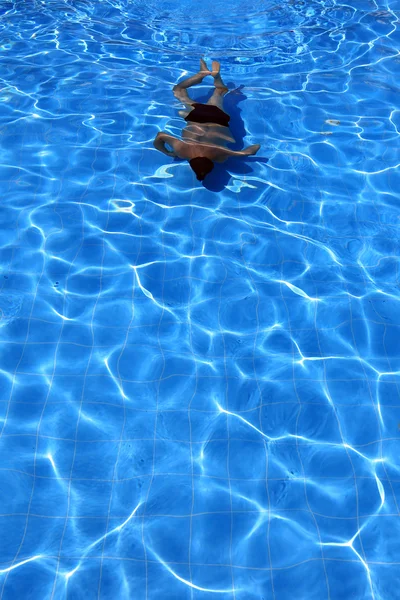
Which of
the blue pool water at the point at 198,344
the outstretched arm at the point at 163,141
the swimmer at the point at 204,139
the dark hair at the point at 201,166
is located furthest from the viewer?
the outstretched arm at the point at 163,141

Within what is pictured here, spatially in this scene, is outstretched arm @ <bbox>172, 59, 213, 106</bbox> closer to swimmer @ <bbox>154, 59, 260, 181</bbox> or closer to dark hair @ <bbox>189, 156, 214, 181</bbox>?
swimmer @ <bbox>154, 59, 260, 181</bbox>

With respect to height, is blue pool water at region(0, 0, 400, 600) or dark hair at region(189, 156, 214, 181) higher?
dark hair at region(189, 156, 214, 181)

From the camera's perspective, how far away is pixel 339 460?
A: 334 centimetres

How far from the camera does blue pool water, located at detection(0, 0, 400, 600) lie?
2967 mm

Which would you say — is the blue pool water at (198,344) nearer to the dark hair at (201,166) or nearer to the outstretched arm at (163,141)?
the outstretched arm at (163,141)

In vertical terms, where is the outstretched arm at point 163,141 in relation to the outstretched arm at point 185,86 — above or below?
below

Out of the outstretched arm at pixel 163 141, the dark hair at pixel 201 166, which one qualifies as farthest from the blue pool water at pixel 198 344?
the dark hair at pixel 201 166

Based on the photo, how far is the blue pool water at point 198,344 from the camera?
2.97 metres

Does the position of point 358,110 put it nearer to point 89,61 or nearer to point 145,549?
point 89,61

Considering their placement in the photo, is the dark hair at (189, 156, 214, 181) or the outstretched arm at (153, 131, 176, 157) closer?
the dark hair at (189, 156, 214, 181)

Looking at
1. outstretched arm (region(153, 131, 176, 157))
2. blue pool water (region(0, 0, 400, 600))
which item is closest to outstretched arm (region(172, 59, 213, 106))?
blue pool water (region(0, 0, 400, 600))

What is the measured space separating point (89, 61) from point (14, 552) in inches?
Answer: 239

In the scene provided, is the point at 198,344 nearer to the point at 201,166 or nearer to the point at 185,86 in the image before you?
the point at 201,166

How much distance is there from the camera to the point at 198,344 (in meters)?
3.88
